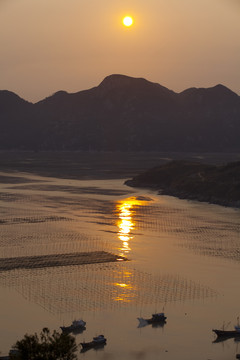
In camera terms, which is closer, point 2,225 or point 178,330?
point 178,330

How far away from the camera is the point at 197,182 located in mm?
146625

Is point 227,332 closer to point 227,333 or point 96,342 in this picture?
point 227,333

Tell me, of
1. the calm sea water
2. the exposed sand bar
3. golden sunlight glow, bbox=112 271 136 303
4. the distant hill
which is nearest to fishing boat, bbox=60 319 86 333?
the calm sea water

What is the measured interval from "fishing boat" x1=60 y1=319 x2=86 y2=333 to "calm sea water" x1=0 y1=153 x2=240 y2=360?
685mm

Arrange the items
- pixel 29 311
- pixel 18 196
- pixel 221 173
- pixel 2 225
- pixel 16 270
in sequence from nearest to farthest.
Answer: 1. pixel 29 311
2. pixel 16 270
3. pixel 2 225
4. pixel 18 196
5. pixel 221 173

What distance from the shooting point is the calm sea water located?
148 feet

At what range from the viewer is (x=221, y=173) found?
150 meters

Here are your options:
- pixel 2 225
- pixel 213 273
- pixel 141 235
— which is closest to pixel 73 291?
pixel 213 273

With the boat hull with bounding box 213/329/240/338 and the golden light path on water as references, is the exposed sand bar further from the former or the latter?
the boat hull with bounding box 213/329/240/338

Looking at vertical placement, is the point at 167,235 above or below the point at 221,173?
below

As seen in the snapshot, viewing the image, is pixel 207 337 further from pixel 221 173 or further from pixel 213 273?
pixel 221 173

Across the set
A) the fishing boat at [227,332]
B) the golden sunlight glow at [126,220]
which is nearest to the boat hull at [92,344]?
the fishing boat at [227,332]

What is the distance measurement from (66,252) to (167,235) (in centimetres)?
1930

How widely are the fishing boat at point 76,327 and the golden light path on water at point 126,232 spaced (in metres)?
7.70
